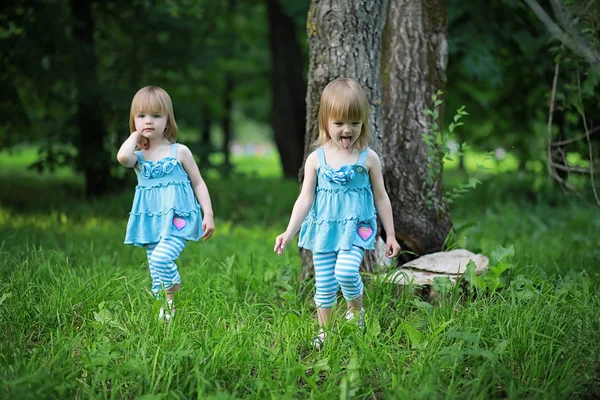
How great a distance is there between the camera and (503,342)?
3025mm

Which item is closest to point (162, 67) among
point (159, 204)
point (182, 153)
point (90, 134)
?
point (90, 134)

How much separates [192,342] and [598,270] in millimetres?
3216

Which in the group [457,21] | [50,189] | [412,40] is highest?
[457,21]

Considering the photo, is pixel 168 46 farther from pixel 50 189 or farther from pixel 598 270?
pixel 598 270

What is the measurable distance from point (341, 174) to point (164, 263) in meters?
1.16

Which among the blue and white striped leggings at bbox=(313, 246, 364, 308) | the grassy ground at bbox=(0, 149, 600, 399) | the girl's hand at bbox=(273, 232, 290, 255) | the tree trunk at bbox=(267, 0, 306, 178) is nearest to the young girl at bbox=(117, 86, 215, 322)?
the grassy ground at bbox=(0, 149, 600, 399)

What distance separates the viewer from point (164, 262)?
3625 millimetres

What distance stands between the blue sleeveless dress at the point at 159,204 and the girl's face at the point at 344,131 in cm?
99

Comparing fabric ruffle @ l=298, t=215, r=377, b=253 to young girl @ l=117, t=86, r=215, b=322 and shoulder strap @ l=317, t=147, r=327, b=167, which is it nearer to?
shoulder strap @ l=317, t=147, r=327, b=167

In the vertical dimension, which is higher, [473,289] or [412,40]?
[412,40]

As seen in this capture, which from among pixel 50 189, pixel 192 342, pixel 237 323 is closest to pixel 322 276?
pixel 237 323

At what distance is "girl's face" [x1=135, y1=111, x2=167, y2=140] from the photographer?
370 cm

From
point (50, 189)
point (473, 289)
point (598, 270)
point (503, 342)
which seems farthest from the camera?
point (50, 189)

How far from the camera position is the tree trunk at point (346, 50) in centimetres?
403
